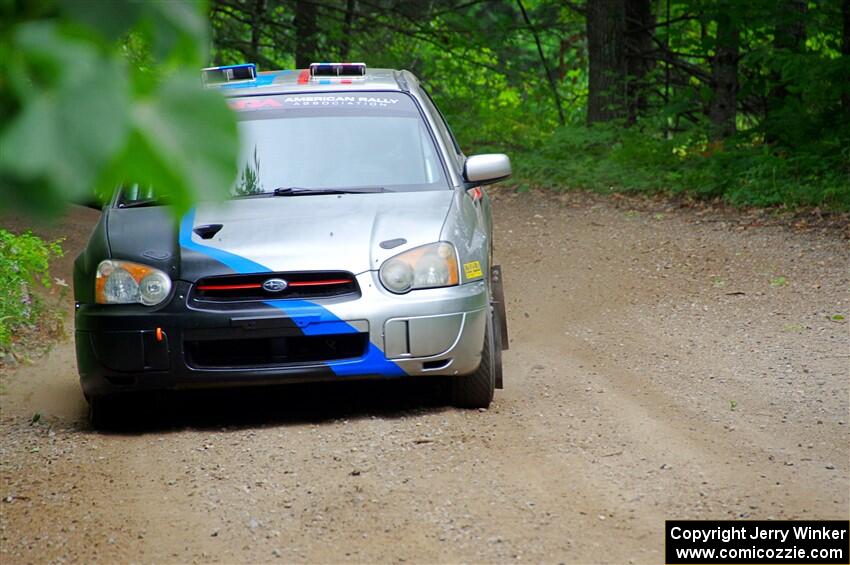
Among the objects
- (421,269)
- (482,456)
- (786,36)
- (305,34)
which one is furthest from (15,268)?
(305,34)

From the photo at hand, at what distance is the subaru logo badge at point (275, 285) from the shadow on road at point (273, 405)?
2.62 feet

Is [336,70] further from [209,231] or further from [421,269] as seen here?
[421,269]

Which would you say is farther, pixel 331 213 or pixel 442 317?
pixel 331 213

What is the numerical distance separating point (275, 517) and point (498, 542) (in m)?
0.92

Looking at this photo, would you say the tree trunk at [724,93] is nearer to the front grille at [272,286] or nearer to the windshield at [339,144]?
the windshield at [339,144]

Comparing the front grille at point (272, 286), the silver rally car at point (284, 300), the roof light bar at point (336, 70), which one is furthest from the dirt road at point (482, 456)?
the roof light bar at point (336, 70)

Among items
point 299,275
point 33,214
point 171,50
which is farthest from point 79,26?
point 299,275

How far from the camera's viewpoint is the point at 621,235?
12.3 meters

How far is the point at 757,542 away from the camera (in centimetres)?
393

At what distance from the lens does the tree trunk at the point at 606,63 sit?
679 inches

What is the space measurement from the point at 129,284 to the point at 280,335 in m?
0.83

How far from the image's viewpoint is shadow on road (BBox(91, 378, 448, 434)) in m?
5.88

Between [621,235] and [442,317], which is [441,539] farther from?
[621,235]

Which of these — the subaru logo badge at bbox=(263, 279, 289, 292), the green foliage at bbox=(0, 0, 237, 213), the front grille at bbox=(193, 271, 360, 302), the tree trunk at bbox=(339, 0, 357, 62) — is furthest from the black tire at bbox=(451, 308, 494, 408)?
the tree trunk at bbox=(339, 0, 357, 62)
